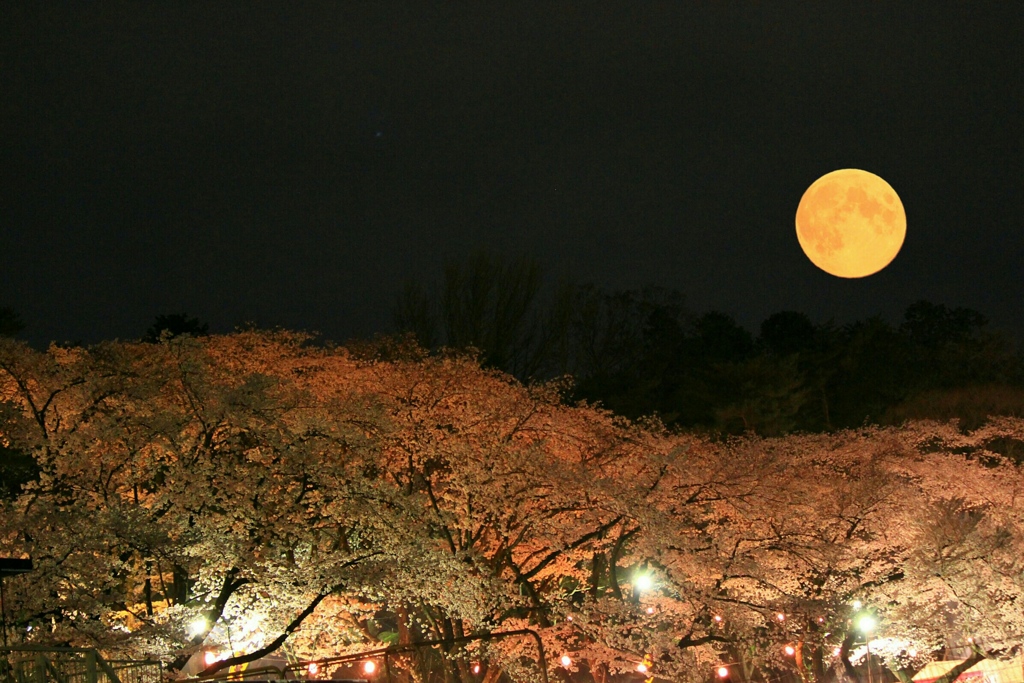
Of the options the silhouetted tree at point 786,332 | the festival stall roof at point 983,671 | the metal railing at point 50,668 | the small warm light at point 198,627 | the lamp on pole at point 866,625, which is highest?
the silhouetted tree at point 786,332

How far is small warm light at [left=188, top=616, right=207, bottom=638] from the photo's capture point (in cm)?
1541

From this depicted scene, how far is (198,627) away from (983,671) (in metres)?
13.6

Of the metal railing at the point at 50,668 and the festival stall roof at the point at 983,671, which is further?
the festival stall roof at the point at 983,671

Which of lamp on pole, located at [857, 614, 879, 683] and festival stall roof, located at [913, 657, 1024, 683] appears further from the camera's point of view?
lamp on pole, located at [857, 614, 879, 683]

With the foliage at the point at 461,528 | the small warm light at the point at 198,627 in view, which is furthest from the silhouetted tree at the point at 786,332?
the small warm light at the point at 198,627

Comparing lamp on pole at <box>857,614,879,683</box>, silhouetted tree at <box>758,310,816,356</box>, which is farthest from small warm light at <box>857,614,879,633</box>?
silhouetted tree at <box>758,310,816,356</box>

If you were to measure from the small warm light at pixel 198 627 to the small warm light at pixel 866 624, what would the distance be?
11424 millimetres

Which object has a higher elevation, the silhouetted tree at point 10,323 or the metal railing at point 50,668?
the silhouetted tree at point 10,323

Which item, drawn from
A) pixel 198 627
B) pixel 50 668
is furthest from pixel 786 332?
pixel 50 668

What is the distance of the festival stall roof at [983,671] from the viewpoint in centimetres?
1839

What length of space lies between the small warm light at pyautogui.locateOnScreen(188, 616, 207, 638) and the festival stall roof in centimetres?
1277

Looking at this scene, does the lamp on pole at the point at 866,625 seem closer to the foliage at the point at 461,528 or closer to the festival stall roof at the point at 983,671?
the foliage at the point at 461,528

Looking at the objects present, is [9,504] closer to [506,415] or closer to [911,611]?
[506,415]

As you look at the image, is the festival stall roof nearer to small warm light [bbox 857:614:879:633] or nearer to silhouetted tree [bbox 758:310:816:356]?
small warm light [bbox 857:614:879:633]
